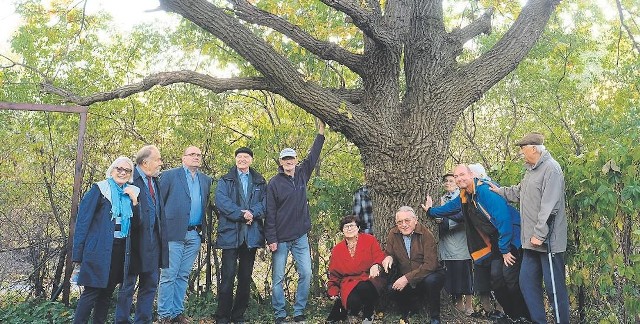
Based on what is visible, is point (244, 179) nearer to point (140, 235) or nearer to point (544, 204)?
point (140, 235)

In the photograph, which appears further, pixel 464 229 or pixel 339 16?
pixel 339 16

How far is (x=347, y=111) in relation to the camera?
215 inches

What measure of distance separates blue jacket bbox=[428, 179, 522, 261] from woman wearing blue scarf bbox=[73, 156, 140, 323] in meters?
3.15

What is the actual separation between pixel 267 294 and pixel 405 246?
6.87ft

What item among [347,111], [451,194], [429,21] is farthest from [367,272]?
[429,21]

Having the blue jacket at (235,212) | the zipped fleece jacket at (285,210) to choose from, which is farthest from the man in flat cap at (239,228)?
the zipped fleece jacket at (285,210)

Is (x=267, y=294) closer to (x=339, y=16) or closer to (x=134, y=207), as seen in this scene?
(x=134, y=207)

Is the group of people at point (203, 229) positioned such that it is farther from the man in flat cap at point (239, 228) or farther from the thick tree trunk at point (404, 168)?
the thick tree trunk at point (404, 168)

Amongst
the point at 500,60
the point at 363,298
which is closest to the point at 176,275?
the point at 363,298

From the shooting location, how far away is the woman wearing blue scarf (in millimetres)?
4133

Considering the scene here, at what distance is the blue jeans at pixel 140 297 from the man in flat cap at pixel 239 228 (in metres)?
0.80

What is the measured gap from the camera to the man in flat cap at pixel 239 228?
5.27m

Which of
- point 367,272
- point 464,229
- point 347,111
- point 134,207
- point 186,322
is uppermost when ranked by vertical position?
point 347,111

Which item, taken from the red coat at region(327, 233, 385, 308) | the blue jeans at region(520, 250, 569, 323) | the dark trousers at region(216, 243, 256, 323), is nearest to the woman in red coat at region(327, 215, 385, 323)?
the red coat at region(327, 233, 385, 308)
